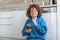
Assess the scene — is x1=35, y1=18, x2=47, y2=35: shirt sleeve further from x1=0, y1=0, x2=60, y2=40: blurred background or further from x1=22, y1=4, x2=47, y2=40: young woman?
x1=0, y1=0, x2=60, y2=40: blurred background

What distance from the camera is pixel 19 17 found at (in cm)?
198

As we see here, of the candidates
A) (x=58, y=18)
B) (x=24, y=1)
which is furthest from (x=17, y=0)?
(x=58, y=18)

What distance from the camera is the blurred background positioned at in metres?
1.75

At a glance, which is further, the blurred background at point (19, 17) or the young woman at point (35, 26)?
the blurred background at point (19, 17)

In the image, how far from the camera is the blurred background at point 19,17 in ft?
5.73

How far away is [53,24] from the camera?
1.75m

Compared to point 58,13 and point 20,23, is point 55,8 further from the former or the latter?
point 20,23

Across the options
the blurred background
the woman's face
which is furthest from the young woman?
the blurred background

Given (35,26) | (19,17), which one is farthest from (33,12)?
(19,17)

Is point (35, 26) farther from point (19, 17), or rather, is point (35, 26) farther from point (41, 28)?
point (19, 17)

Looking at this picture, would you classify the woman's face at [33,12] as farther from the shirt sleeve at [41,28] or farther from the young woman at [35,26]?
the shirt sleeve at [41,28]

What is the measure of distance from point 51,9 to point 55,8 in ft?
0.17

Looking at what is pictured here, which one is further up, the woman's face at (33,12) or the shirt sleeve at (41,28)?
the woman's face at (33,12)

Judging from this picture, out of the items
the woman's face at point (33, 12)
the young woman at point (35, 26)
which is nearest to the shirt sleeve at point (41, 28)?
the young woman at point (35, 26)
